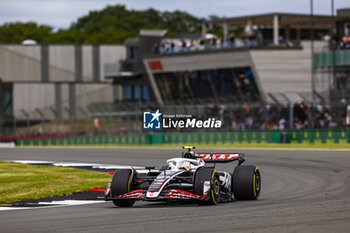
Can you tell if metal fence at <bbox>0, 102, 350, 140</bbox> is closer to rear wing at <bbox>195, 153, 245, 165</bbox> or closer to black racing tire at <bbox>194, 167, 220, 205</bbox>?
rear wing at <bbox>195, 153, 245, 165</bbox>

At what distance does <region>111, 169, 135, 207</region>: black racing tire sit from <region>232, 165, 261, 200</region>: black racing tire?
6.80 feet

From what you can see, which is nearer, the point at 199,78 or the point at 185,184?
the point at 185,184

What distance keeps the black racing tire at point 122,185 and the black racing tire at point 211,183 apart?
1309 mm

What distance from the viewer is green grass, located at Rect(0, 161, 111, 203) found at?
644 inches

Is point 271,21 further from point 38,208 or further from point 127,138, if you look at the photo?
point 38,208

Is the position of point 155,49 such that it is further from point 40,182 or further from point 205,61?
point 40,182

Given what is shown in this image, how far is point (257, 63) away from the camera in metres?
51.8

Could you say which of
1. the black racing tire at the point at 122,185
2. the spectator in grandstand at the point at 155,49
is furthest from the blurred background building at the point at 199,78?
the black racing tire at the point at 122,185

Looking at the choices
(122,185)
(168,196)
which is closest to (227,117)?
(122,185)

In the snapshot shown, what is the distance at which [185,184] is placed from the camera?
524 inches

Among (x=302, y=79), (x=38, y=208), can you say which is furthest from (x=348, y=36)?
(x=38, y=208)

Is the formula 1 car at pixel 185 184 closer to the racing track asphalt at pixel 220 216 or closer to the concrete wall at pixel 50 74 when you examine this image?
the racing track asphalt at pixel 220 216

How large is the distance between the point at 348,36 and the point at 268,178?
33965 mm

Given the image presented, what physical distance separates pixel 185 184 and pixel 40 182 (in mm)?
5968
